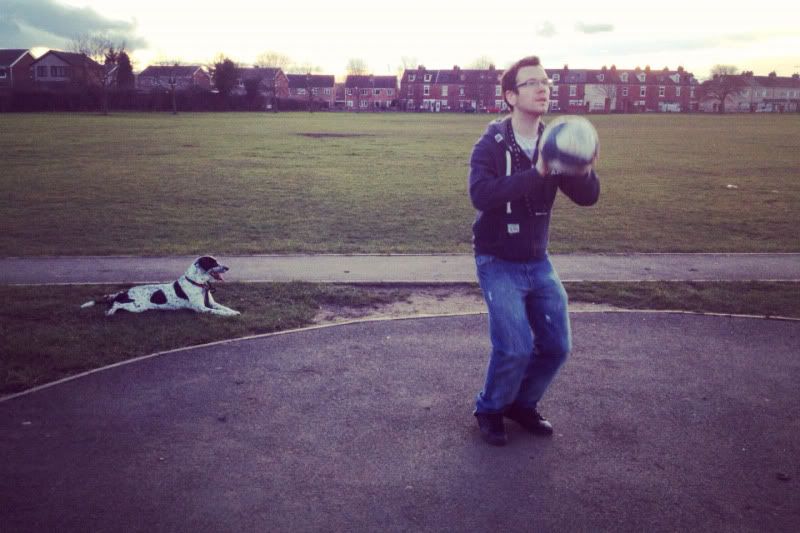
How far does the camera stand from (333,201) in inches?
608

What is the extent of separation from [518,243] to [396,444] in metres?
1.52

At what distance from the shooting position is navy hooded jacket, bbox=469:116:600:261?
3.72m

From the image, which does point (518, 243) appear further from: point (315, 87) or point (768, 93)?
point (768, 93)

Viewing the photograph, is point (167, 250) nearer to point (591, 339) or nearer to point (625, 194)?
point (591, 339)

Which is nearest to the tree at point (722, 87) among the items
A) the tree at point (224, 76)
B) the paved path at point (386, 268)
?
the tree at point (224, 76)

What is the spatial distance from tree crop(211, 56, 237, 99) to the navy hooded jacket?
85.0 m

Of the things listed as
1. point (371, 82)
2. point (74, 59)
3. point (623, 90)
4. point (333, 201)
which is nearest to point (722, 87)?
point (623, 90)

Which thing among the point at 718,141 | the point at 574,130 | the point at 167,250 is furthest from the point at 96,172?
the point at 718,141

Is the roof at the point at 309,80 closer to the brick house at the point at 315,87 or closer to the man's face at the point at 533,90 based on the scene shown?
the brick house at the point at 315,87

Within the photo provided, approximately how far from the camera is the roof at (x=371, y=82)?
140 m

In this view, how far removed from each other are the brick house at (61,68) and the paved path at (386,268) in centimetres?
9079

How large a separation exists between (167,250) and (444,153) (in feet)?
64.4

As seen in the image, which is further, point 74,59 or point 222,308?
point 74,59

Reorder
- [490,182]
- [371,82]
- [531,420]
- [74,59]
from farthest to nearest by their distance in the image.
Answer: [371,82]
[74,59]
[531,420]
[490,182]
